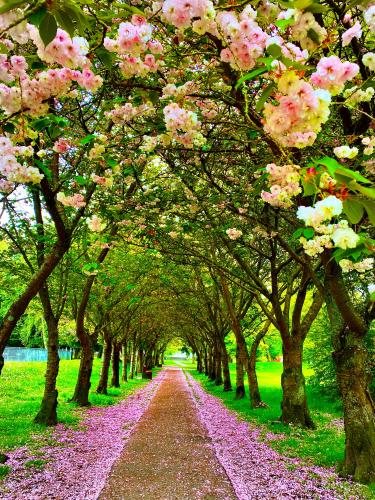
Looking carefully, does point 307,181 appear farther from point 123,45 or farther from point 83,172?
point 83,172

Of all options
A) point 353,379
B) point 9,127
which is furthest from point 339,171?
point 353,379

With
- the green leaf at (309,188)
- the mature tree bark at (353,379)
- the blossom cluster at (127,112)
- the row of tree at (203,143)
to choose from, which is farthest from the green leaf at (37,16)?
the mature tree bark at (353,379)

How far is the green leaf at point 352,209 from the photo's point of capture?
6.51 feet

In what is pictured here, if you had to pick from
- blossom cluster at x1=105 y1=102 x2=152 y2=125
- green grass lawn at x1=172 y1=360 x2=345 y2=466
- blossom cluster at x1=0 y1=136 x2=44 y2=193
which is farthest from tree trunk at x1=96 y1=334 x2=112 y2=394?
blossom cluster at x1=0 y1=136 x2=44 y2=193

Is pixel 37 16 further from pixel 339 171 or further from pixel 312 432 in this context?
pixel 312 432

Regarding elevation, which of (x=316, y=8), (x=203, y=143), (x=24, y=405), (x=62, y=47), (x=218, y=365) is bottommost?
(x=24, y=405)

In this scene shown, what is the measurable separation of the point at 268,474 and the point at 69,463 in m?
3.51

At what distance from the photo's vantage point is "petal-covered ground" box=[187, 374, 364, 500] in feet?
19.2

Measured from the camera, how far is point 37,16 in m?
1.99

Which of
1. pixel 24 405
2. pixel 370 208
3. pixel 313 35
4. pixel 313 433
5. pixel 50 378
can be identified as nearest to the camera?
pixel 370 208

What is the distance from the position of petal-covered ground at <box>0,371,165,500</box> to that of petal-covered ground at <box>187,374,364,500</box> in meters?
2.13

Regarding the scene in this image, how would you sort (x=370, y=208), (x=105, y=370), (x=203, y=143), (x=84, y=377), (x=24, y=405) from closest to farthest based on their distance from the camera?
(x=370, y=208)
(x=203, y=143)
(x=24, y=405)
(x=84, y=377)
(x=105, y=370)

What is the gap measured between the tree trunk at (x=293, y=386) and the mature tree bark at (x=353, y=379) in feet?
15.3

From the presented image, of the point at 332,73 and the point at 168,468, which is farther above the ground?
the point at 332,73
